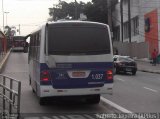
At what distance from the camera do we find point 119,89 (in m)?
21.2

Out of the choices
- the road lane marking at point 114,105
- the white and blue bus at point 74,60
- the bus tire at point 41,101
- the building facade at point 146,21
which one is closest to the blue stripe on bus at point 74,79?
the white and blue bus at point 74,60

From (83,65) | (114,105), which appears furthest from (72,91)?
(114,105)

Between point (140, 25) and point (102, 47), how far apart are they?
45.8 meters

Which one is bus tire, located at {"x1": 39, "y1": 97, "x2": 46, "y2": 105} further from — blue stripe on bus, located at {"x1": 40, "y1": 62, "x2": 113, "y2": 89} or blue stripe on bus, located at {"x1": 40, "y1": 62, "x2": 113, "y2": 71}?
blue stripe on bus, located at {"x1": 40, "y1": 62, "x2": 113, "y2": 71}

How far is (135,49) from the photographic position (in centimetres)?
5703

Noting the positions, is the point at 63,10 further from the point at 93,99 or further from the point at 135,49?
the point at 93,99

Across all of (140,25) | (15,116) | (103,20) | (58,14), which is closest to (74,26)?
(15,116)

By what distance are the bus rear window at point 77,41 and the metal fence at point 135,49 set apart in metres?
39.6

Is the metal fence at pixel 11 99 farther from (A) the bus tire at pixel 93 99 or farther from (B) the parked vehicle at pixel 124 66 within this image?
(B) the parked vehicle at pixel 124 66

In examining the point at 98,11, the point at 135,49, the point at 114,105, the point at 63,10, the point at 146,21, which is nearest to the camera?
the point at 114,105

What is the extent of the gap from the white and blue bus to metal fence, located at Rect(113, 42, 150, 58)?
130ft

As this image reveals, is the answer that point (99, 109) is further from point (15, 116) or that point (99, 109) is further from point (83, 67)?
point (15, 116)

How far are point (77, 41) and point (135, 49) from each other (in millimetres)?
43415

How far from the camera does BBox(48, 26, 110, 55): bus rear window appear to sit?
14.0 metres
